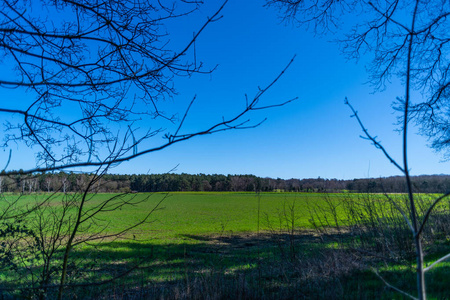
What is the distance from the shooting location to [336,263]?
5719mm

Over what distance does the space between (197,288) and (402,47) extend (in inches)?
Answer: 252

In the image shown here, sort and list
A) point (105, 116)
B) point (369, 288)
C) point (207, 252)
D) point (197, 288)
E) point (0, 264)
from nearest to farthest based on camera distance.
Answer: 1. point (105, 116)
2. point (0, 264)
3. point (369, 288)
4. point (197, 288)
5. point (207, 252)

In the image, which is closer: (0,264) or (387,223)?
(0,264)

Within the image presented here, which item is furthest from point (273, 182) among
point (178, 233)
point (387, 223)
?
point (387, 223)

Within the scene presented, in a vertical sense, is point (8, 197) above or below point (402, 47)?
below

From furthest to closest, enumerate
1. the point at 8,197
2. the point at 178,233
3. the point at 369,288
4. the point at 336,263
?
the point at 178,233 → the point at 336,263 → the point at 369,288 → the point at 8,197

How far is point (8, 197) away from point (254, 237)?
16441 millimetres

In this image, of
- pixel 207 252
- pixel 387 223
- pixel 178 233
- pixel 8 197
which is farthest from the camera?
pixel 178 233

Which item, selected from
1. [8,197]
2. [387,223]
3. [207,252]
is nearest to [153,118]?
[8,197]

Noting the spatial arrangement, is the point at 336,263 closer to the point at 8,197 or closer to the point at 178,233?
the point at 8,197

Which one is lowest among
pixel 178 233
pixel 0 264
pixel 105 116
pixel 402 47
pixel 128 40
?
pixel 178 233

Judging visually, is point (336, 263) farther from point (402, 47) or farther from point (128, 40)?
point (128, 40)

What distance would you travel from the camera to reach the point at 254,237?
17891mm

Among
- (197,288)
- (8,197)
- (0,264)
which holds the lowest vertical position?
(197,288)
